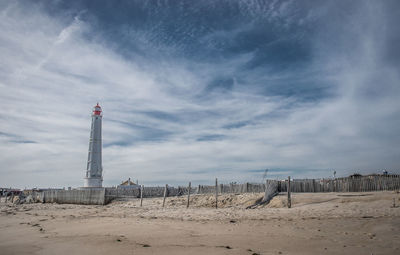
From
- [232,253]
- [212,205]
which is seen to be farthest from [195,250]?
[212,205]

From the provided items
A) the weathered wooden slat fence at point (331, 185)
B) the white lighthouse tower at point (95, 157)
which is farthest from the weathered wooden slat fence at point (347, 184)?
the white lighthouse tower at point (95, 157)

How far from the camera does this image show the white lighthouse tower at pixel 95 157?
33.5 metres

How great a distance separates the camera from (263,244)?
5.96 metres

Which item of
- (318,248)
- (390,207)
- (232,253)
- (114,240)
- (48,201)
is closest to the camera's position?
(232,253)

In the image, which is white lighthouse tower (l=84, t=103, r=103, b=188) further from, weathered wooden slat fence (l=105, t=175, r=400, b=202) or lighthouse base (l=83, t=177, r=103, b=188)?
weathered wooden slat fence (l=105, t=175, r=400, b=202)

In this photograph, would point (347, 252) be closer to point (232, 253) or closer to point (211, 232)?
point (232, 253)

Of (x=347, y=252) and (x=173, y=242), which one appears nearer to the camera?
(x=347, y=252)

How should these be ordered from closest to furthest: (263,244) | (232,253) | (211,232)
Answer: (232,253)
(263,244)
(211,232)

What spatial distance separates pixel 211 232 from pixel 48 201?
29685 mm

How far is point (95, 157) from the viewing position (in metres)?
33.9

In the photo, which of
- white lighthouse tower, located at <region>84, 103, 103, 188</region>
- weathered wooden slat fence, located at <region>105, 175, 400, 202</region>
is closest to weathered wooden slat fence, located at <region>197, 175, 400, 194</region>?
weathered wooden slat fence, located at <region>105, 175, 400, 202</region>

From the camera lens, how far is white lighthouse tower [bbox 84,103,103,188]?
110 feet

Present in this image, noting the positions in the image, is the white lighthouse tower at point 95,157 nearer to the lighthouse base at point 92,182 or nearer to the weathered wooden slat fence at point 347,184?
the lighthouse base at point 92,182

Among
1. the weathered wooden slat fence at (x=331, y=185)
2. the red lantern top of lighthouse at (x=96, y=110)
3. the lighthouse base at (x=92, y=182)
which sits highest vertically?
the red lantern top of lighthouse at (x=96, y=110)
